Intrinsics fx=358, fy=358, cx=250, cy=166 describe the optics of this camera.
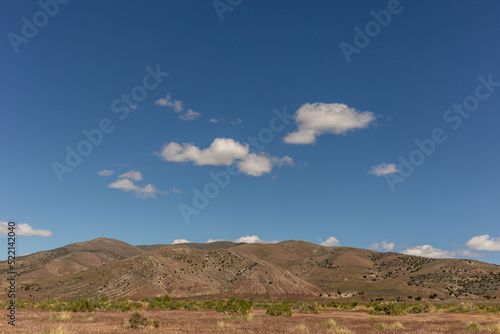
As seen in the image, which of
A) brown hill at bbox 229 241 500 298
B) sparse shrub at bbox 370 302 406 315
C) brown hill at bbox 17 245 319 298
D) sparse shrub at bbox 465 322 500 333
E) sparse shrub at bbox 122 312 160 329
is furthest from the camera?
brown hill at bbox 229 241 500 298

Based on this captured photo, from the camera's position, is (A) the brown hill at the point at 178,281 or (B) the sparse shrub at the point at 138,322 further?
(A) the brown hill at the point at 178,281

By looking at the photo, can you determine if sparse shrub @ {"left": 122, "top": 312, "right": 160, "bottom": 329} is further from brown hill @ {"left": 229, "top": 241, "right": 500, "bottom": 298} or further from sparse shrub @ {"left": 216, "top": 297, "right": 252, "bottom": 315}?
brown hill @ {"left": 229, "top": 241, "right": 500, "bottom": 298}

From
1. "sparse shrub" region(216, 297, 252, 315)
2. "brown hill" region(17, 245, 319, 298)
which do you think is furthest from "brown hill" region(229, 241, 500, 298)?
"sparse shrub" region(216, 297, 252, 315)

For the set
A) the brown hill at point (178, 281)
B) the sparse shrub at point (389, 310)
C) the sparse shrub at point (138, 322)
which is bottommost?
the sparse shrub at point (389, 310)

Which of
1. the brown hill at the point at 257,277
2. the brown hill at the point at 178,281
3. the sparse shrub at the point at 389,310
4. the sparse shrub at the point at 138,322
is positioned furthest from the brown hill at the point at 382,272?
the sparse shrub at the point at 138,322

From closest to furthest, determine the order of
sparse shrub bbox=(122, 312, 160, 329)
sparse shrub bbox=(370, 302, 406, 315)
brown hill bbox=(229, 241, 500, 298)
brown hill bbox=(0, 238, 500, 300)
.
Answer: sparse shrub bbox=(122, 312, 160, 329), sparse shrub bbox=(370, 302, 406, 315), brown hill bbox=(0, 238, 500, 300), brown hill bbox=(229, 241, 500, 298)

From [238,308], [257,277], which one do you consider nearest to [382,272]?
[257,277]

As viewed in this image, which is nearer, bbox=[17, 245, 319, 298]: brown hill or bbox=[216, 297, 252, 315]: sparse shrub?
bbox=[216, 297, 252, 315]: sparse shrub

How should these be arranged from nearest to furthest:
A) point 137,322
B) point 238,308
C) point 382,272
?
point 137,322
point 238,308
point 382,272

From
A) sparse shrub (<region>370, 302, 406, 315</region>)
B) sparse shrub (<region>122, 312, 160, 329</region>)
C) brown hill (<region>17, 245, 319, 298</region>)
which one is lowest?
sparse shrub (<region>370, 302, 406, 315</region>)

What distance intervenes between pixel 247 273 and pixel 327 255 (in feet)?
261

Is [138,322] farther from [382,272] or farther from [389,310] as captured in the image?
[382,272]

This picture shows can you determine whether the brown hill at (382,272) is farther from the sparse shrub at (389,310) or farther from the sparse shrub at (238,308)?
the sparse shrub at (238,308)

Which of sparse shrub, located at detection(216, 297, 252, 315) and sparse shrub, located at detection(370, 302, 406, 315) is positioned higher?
sparse shrub, located at detection(216, 297, 252, 315)
